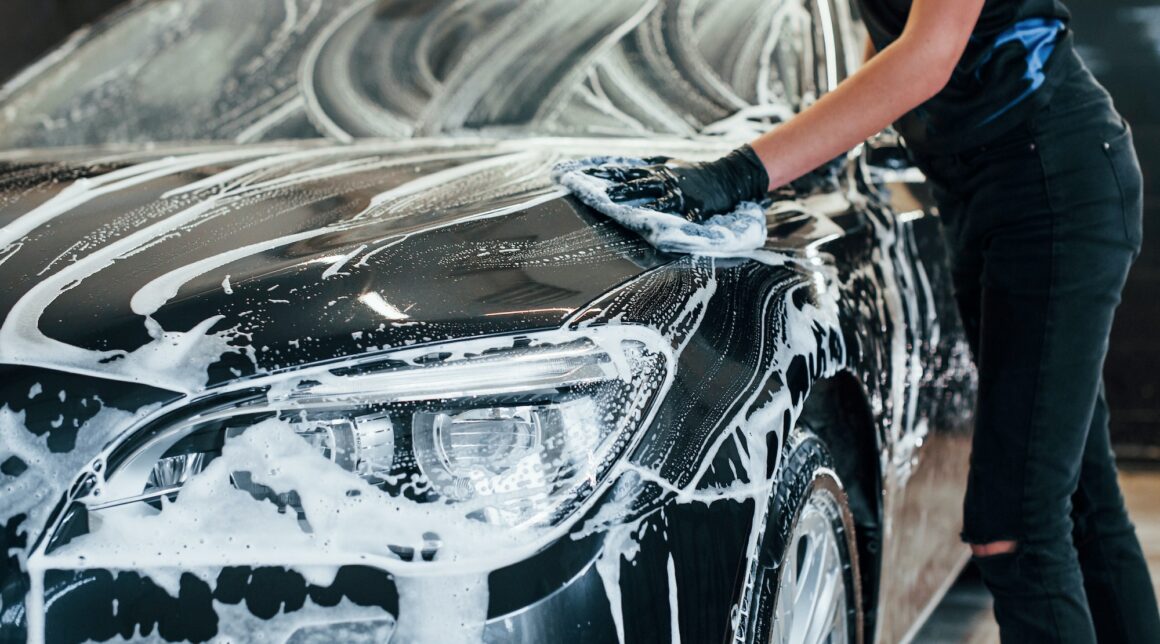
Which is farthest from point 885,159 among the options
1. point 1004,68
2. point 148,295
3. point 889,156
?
point 148,295

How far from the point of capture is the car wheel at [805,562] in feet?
3.90

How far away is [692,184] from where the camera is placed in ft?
4.66

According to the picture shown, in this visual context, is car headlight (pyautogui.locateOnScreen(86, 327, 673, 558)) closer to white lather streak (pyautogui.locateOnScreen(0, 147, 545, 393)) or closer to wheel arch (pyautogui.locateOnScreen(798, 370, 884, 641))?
white lather streak (pyautogui.locateOnScreen(0, 147, 545, 393))

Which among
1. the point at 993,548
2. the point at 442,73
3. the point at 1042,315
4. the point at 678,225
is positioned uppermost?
the point at 442,73

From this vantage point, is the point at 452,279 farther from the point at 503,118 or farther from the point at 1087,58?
the point at 1087,58

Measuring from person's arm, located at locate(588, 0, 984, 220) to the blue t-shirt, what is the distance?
7 centimetres

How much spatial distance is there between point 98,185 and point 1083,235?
48.2 inches

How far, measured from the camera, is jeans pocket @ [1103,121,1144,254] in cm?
154

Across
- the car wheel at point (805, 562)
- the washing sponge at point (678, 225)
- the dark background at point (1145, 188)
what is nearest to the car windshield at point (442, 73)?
the washing sponge at point (678, 225)

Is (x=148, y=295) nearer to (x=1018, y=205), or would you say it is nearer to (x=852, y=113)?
(x=852, y=113)

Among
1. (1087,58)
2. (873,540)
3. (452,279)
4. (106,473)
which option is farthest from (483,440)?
(1087,58)

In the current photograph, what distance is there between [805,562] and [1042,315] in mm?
470

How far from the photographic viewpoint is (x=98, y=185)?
142cm

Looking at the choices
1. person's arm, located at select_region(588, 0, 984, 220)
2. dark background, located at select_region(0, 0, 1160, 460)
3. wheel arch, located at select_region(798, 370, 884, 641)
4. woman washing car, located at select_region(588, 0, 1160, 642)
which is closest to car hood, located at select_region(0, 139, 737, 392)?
person's arm, located at select_region(588, 0, 984, 220)
